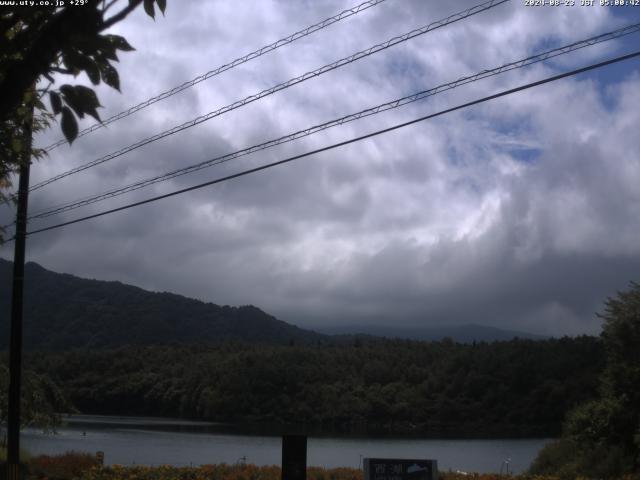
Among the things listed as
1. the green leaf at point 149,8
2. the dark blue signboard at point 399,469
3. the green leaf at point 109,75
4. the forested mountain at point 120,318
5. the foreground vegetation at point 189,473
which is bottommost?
the foreground vegetation at point 189,473

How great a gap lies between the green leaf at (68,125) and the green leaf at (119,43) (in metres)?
0.45

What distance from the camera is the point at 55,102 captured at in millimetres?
4383

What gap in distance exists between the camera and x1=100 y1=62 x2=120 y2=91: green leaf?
14.9 ft

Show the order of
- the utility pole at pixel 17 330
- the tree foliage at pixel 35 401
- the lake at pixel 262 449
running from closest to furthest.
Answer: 1. the utility pole at pixel 17 330
2. the tree foliage at pixel 35 401
3. the lake at pixel 262 449

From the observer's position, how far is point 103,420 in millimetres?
46625

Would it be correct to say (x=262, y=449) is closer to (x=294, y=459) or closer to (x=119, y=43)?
(x=294, y=459)

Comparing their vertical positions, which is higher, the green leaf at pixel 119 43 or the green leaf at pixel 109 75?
the green leaf at pixel 119 43

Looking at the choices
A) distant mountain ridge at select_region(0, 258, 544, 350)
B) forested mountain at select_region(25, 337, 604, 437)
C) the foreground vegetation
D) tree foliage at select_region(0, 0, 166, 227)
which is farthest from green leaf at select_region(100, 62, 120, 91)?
distant mountain ridge at select_region(0, 258, 544, 350)

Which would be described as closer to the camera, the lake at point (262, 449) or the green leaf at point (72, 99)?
the green leaf at point (72, 99)

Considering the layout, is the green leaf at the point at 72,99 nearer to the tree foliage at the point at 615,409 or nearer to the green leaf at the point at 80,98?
the green leaf at the point at 80,98

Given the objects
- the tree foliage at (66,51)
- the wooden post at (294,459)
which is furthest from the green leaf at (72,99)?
the wooden post at (294,459)

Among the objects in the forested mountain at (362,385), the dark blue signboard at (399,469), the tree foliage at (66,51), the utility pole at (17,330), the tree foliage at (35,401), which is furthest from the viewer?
the forested mountain at (362,385)

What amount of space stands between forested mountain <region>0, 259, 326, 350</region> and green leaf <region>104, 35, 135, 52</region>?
3390 inches

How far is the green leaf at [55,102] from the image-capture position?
4.38 meters
